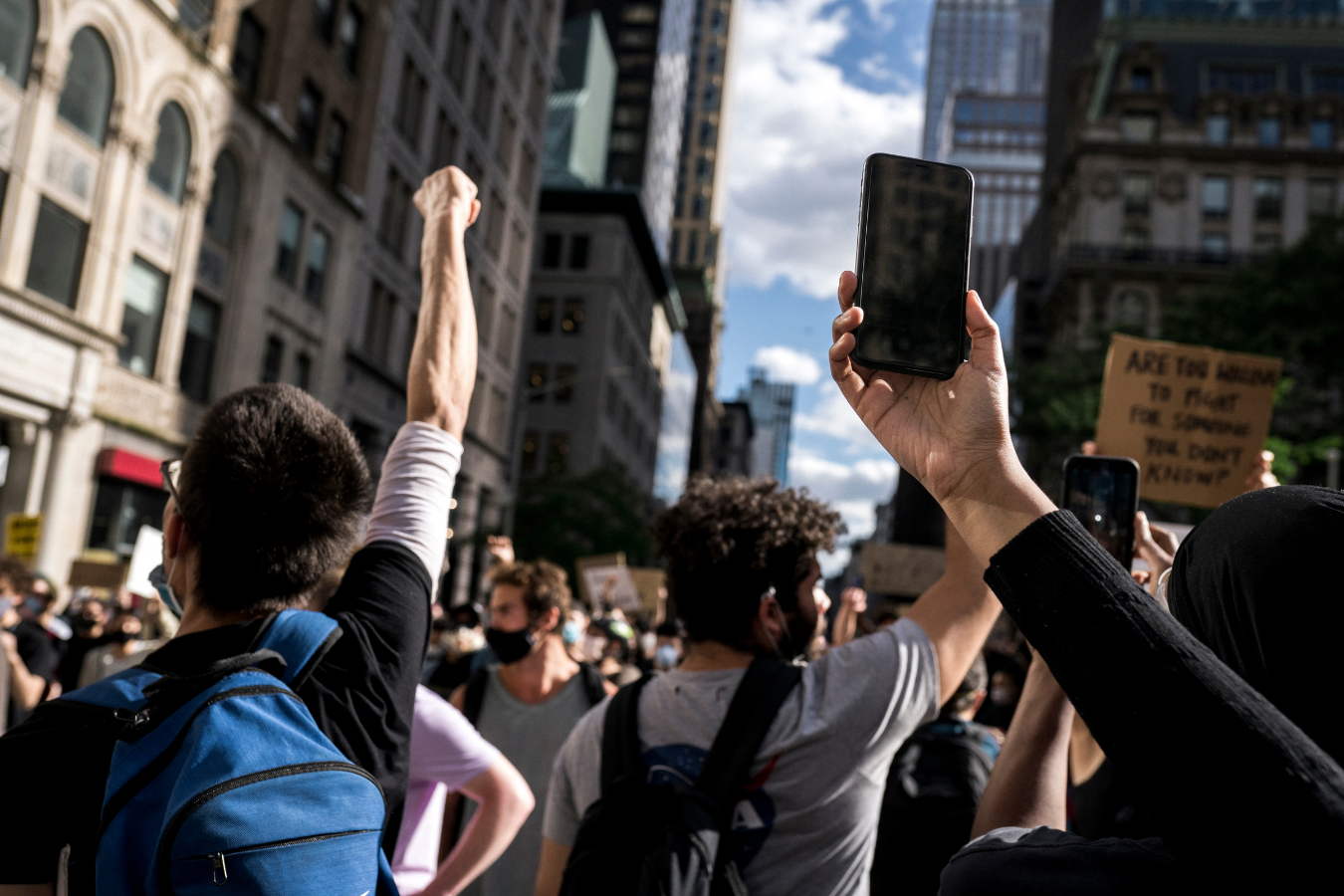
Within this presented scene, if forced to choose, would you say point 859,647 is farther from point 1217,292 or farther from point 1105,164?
point 1105,164

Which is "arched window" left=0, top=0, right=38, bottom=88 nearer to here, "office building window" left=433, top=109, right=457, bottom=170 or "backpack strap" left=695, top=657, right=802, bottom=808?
"office building window" left=433, top=109, right=457, bottom=170

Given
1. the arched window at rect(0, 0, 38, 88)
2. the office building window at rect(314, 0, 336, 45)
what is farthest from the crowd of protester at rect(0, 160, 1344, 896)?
the office building window at rect(314, 0, 336, 45)

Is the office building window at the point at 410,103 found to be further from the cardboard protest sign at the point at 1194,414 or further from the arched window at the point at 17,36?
the cardboard protest sign at the point at 1194,414

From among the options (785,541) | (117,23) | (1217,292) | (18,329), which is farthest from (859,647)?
(1217,292)

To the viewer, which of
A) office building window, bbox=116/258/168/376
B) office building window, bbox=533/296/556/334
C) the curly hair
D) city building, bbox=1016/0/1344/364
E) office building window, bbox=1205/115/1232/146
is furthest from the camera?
office building window, bbox=533/296/556/334

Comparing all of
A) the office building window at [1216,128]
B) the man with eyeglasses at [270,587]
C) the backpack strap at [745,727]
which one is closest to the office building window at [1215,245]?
the office building window at [1216,128]

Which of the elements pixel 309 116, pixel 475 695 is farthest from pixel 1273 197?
pixel 475 695

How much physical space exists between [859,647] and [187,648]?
144 centimetres

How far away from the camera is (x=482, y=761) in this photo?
323 cm

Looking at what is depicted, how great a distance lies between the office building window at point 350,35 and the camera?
2931 centimetres

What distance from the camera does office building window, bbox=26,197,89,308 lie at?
751 inches

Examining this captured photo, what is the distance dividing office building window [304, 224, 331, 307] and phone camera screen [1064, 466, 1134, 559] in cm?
2801

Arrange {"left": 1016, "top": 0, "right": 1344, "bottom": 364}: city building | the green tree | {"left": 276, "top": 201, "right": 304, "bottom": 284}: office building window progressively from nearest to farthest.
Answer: {"left": 276, "top": 201, "right": 304, "bottom": 284}: office building window
the green tree
{"left": 1016, "top": 0, "right": 1344, "bottom": 364}: city building

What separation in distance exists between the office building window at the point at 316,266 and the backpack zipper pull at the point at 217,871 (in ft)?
92.2
